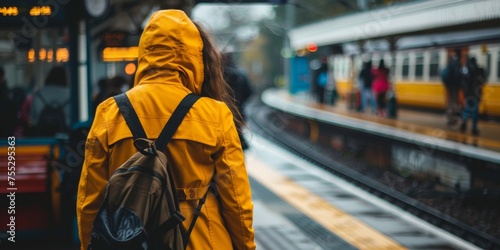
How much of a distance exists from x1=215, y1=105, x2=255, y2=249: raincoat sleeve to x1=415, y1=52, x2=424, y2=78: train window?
81.1ft

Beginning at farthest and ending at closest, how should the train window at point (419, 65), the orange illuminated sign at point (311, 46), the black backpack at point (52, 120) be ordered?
the orange illuminated sign at point (311, 46) < the train window at point (419, 65) < the black backpack at point (52, 120)

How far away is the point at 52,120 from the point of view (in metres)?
6.83

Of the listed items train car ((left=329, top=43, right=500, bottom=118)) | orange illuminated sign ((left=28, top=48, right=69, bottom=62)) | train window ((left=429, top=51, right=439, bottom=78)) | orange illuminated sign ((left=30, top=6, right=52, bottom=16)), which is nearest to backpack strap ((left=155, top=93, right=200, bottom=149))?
orange illuminated sign ((left=30, top=6, right=52, bottom=16))

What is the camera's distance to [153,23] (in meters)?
2.63

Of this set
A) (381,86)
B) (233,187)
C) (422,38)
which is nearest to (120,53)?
(233,187)

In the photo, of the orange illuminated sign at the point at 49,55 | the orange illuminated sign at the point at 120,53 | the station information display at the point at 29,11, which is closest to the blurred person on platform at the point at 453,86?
the orange illuminated sign at the point at 120,53

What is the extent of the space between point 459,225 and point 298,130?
648 inches

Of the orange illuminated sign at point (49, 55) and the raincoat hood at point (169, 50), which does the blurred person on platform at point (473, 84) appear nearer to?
the orange illuminated sign at point (49, 55)

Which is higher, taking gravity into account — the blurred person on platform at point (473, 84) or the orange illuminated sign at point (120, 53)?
the orange illuminated sign at point (120, 53)

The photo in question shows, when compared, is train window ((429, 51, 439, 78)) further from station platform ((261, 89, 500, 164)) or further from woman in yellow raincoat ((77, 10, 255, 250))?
woman in yellow raincoat ((77, 10, 255, 250))

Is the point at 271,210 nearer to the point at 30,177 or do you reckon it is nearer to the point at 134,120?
the point at 30,177

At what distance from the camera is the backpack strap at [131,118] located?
2.57m

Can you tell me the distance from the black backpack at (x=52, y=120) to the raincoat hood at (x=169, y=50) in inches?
169

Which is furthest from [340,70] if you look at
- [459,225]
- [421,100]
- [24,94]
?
[24,94]
